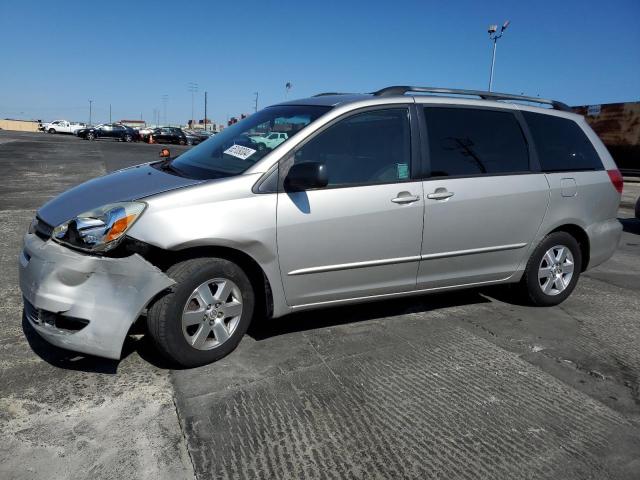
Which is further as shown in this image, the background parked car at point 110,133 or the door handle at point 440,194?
the background parked car at point 110,133

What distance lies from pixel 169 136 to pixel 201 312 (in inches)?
1719

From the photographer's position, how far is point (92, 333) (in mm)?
2895

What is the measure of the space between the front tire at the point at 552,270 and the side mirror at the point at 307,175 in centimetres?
227

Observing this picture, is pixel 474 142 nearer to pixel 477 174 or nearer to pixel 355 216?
pixel 477 174

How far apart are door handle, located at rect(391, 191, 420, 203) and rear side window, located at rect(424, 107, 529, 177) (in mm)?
290

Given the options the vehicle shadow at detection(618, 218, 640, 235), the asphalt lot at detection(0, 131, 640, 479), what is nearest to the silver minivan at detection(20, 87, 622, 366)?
the asphalt lot at detection(0, 131, 640, 479)

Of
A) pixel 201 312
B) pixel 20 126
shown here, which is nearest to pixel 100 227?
pixel 201 312

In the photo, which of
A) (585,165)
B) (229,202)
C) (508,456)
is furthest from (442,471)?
(585,165)

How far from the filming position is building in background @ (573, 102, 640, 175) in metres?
21.5

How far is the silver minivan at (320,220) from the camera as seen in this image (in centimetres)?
294

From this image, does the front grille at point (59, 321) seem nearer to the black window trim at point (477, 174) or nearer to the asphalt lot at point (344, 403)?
the asphalt lot at point (344, 403)

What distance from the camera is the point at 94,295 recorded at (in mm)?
2889

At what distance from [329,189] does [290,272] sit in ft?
2.00

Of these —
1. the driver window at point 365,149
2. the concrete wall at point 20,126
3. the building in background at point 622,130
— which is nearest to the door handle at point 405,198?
the driver window at point 365,149
